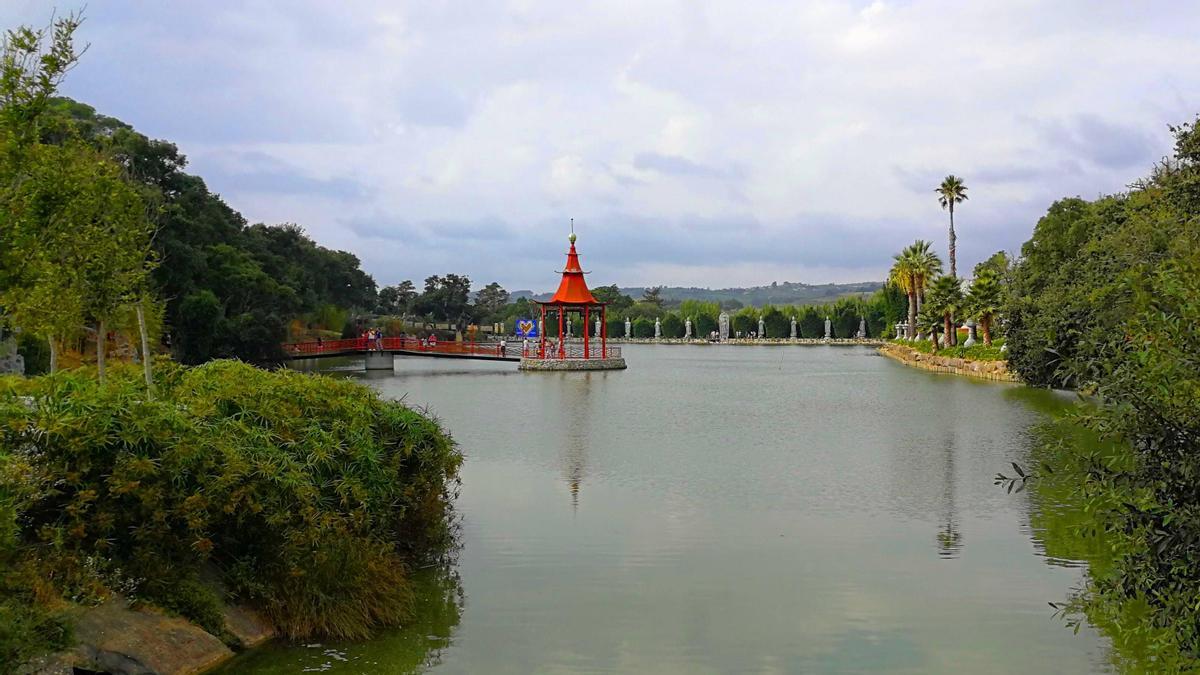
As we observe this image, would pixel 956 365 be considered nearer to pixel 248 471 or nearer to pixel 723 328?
pixel 248 471

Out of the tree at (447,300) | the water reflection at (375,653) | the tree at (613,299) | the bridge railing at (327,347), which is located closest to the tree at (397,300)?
the tree at (447,300)

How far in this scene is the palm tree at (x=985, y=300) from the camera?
4328 centimetres

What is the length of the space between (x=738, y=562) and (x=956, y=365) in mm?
33901

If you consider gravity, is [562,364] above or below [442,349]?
below

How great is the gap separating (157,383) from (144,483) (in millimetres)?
3288

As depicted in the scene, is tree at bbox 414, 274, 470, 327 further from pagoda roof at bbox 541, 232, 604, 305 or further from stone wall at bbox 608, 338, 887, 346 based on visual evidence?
pagoda roof at bbox 541, 232, 604, 305

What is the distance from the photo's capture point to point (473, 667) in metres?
→ 7.14

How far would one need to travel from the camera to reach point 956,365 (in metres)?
→ 41.1

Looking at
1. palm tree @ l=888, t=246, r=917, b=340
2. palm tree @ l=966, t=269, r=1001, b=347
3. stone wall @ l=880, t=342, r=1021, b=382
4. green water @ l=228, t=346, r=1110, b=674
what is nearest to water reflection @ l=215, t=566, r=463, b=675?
green water @ l=228, t=346, r=1110, b=674

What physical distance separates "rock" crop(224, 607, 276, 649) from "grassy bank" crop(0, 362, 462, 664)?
71 mm

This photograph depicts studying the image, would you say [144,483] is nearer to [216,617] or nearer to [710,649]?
[216,617]

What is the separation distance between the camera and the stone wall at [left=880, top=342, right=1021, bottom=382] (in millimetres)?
35475

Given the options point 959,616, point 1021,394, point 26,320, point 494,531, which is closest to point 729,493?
point 494,531

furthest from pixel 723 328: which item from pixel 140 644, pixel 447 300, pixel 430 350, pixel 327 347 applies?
pixel 140 644
